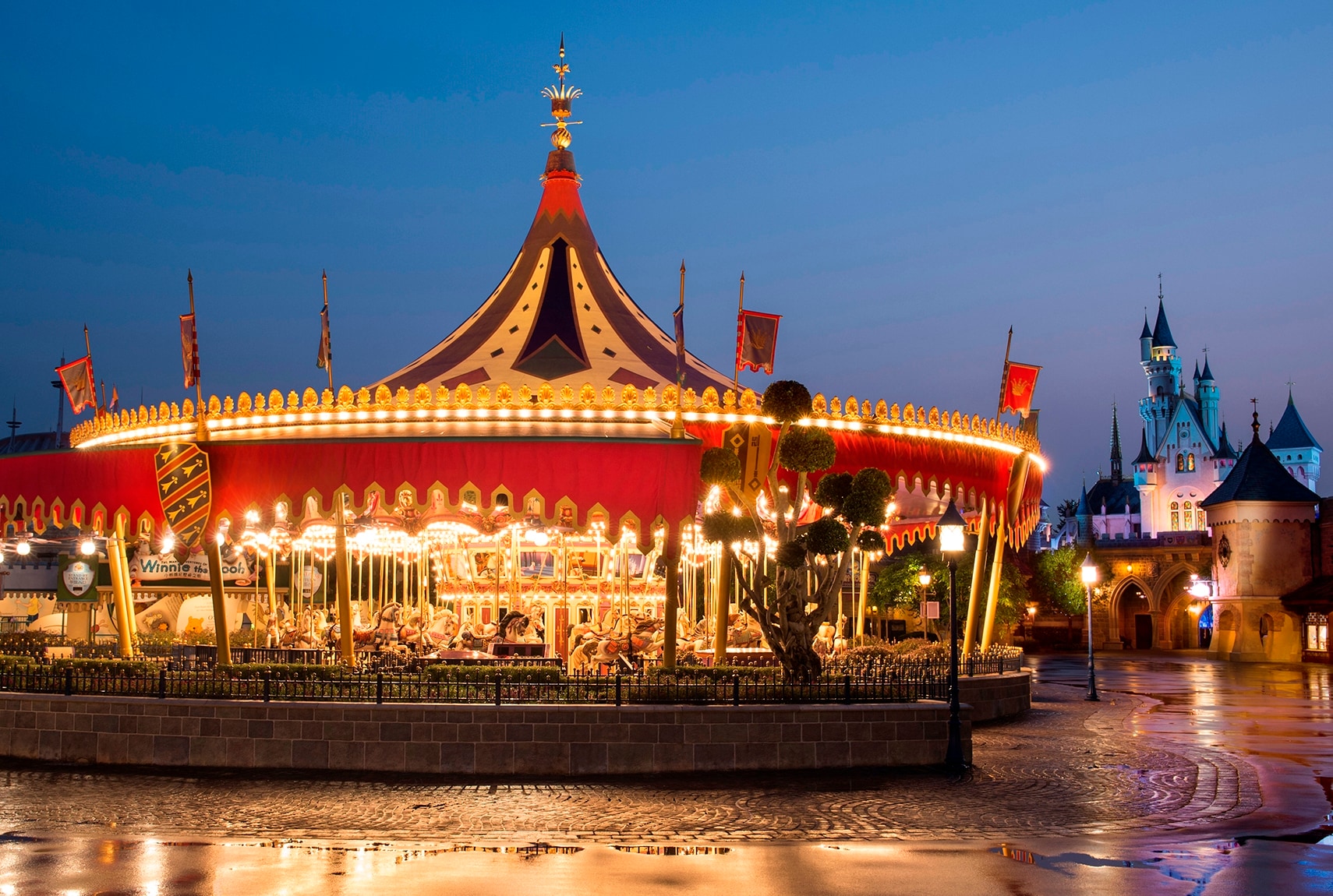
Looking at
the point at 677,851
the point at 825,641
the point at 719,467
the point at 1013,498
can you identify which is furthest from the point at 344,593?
the point at 1013,498

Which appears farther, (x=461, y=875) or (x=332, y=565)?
(x=332, y=565)

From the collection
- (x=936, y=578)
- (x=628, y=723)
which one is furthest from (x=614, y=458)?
(x=936, y=578)

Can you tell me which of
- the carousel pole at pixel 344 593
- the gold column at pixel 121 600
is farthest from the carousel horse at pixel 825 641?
the gold column at pixel 121 600

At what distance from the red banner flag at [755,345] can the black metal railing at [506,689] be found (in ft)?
17.8

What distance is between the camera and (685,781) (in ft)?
49.4

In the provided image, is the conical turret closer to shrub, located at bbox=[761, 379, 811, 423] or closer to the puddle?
shrub, located at bbox=[761, 379, 811, 423]

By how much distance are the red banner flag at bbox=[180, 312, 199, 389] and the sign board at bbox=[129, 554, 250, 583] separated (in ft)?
66.6

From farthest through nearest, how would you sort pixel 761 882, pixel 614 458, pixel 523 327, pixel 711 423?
pixel 523 327
pixel 711 423
pixel 614 458
pixel 761 882

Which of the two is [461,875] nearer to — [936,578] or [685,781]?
[685,781]

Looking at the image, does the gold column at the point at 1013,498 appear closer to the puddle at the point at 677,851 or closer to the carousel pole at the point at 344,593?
the carousel pole at the point at 344,593

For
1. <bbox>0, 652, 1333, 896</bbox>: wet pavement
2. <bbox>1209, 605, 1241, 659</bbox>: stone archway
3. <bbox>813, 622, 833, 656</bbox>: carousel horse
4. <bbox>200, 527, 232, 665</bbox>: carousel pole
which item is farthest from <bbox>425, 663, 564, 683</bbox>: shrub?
<bbox>1209, 605, 1241, 659</bbox>: stone archway

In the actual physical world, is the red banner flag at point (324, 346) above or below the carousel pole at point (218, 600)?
above

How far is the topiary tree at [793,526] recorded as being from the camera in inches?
679

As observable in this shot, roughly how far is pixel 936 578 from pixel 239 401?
47.4m
